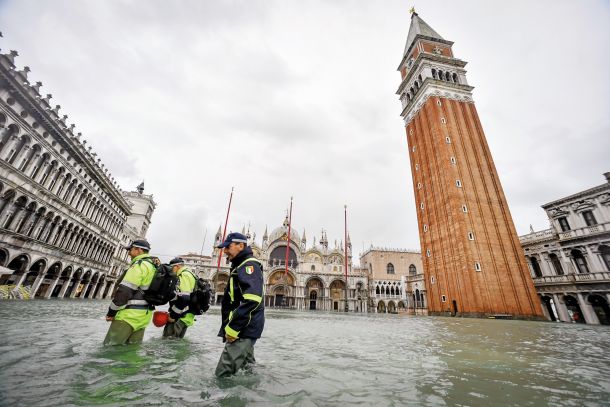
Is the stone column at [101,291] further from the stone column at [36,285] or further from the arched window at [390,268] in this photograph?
the arched window at [390,268]

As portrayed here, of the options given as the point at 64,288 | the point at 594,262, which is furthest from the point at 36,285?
the point at 594,262

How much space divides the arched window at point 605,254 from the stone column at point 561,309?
5072mm

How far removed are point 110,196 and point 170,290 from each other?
34.2 metres

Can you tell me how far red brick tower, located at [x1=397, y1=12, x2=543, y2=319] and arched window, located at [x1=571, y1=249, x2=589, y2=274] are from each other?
4.11 meters

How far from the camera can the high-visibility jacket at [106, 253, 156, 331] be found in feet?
14.6

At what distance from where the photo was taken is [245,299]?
3512 mm

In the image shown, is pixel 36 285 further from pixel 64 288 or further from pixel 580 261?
pixel 580 261

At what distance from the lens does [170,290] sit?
5176 millimetres

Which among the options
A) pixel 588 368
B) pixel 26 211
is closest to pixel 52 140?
pixel 26 211

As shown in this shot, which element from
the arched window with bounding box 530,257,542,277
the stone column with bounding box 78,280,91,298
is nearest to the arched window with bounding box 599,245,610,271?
the arched window with bounding box 530,257,542,277

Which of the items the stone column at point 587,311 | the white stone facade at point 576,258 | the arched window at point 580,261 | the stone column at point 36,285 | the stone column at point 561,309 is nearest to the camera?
the stone column at point 36,285

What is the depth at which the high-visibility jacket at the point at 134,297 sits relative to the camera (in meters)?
4.46

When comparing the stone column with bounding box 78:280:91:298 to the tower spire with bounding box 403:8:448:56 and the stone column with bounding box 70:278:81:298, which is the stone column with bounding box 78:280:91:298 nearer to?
the stone column with bounding box 70:278:81:298

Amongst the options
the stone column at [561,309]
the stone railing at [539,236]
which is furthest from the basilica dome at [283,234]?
the stone column at [561,309]
